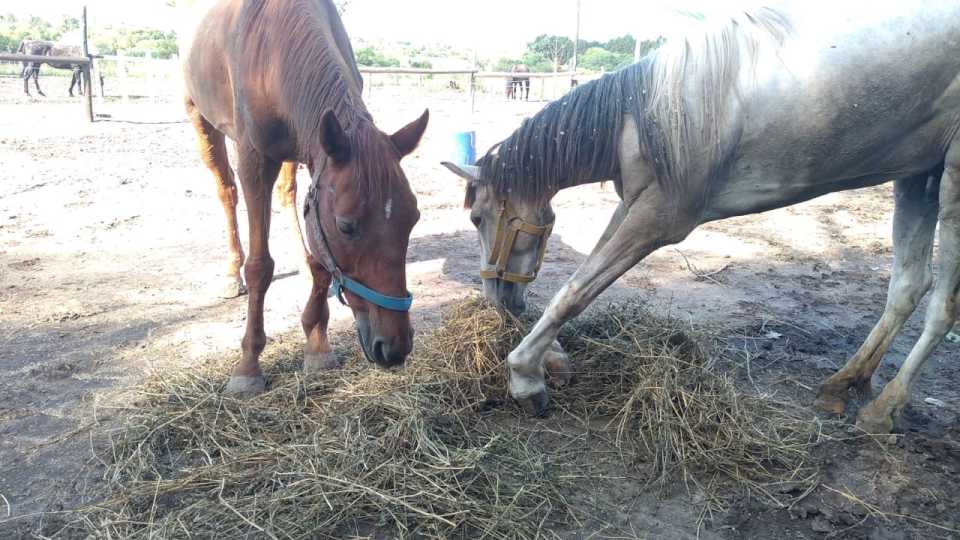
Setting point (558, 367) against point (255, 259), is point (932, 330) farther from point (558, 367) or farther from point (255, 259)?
point (255, 259)

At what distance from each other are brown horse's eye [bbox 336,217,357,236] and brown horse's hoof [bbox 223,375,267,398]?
1.11 metres

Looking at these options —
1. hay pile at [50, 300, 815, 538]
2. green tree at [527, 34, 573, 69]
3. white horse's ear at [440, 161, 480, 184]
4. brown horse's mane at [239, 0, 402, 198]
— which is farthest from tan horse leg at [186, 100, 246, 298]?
green tree at [527, 34, 573, 69]

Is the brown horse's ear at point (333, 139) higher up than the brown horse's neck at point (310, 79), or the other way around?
the brown horse's neck at point (310, 79)

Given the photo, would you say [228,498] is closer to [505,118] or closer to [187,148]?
[187,148]

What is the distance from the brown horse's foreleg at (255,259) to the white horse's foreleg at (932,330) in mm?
2818

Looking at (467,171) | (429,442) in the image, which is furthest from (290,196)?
(429,442)

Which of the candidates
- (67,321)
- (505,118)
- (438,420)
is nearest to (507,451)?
(438,420)

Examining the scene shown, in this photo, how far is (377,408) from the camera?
2531 mm

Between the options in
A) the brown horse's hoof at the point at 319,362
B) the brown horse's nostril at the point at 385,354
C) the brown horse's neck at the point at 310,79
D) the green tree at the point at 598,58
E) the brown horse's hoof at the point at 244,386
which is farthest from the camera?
the green tree at the point at 598,58

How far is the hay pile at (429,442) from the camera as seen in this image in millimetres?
2025

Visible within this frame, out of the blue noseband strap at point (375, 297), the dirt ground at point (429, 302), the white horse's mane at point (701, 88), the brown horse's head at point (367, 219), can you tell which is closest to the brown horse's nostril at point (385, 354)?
the brown horse's head at point (367, 219)

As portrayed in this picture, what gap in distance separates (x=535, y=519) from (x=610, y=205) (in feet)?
18.6

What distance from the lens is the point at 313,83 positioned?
2525 mm

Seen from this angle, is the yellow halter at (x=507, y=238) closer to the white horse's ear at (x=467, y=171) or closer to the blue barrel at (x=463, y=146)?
the white horse's ear at (x=467, y=171)
